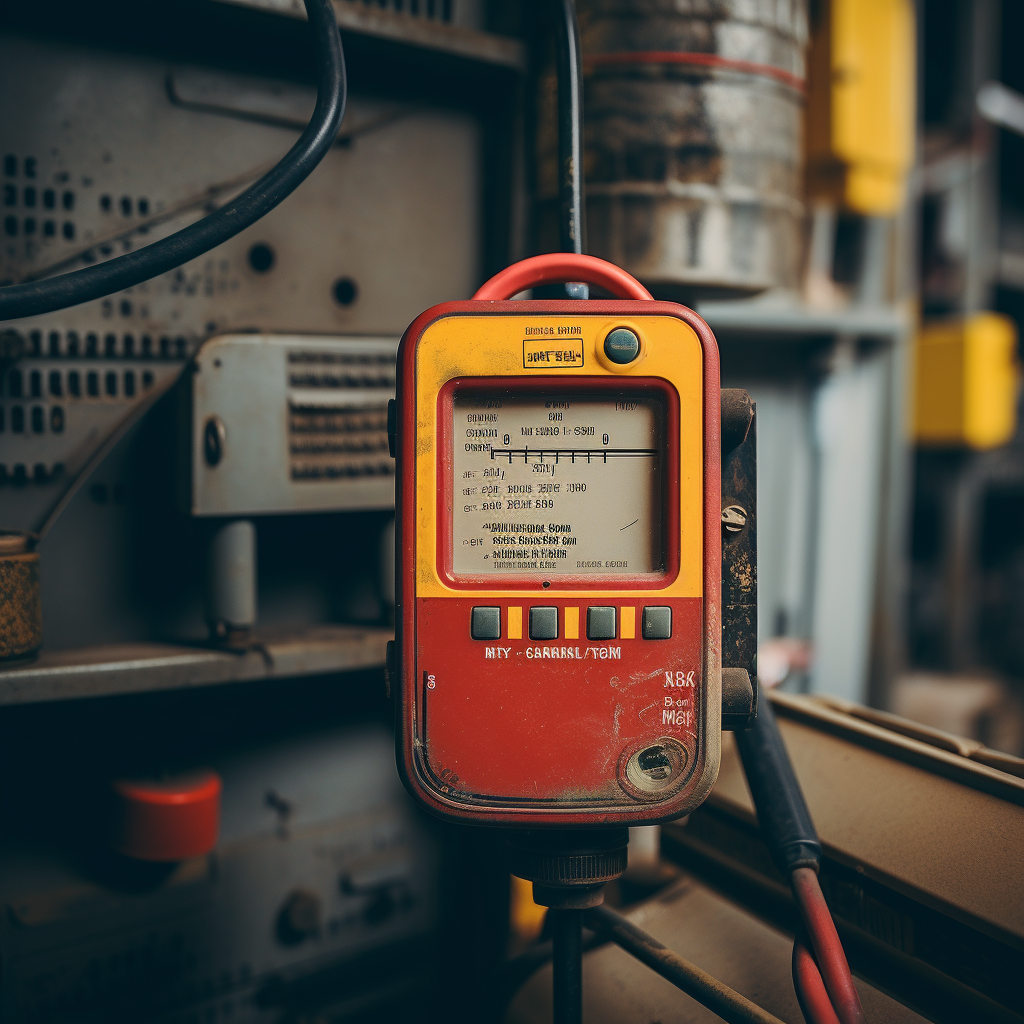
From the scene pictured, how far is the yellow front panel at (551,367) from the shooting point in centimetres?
56

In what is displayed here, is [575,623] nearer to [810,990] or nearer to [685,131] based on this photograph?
[810,990]

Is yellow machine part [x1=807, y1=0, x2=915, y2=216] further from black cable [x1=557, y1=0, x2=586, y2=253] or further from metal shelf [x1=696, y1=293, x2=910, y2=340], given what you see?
black cable [x1=557, y1=0, x2=586, y2=253]

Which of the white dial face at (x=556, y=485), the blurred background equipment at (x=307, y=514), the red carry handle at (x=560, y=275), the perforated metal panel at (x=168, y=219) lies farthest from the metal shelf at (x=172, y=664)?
the red carry handle at (x=560, y=275)

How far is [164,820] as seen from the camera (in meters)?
0.72

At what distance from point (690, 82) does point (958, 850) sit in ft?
2.29

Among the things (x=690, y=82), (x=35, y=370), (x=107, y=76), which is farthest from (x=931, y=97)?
(x=35, y=370)

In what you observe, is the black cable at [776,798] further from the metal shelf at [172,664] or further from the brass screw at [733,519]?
the metal shelf at [172,664]

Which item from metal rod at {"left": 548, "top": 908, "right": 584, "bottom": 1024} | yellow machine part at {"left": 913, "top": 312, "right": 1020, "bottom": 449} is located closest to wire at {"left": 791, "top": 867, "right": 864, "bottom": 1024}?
metal rod at {"left": 548, "top": 908, "right": 584, "bottom": 1024}

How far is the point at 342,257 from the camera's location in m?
0.91

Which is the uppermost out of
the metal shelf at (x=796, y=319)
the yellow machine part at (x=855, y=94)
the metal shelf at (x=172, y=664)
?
the yellow machine part at (x=855, y=94)

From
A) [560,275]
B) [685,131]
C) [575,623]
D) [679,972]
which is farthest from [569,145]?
[679,972]

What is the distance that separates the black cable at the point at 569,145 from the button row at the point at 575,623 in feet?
0.91

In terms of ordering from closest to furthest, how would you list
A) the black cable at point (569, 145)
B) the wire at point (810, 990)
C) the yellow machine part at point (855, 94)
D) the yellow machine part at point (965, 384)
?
1. the wire at point (810, 990)
2. the black cable at point (569, 145)
3. the yellow machine part at point (855, 94)
4. the yellow machine part at point (965, 384)

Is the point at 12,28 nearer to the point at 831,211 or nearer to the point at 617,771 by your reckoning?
the point at 617,771
